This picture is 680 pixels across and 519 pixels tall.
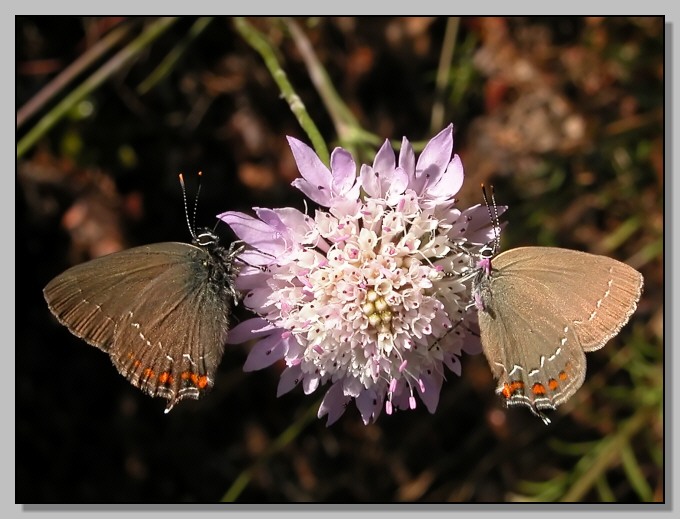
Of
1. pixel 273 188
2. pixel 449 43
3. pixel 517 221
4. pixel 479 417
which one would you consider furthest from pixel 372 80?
pixel 479 417

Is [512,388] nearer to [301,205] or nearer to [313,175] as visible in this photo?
[313,175]

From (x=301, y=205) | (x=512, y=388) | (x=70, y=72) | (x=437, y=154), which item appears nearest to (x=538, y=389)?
(x=512, y=388)

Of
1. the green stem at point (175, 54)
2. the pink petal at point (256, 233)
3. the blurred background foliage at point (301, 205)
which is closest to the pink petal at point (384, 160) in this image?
the pink petal at point (256, 233)

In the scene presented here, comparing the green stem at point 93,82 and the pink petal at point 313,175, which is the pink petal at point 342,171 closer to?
the pink petal at point 313,175

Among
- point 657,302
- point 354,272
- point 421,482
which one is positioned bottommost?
point 421,482

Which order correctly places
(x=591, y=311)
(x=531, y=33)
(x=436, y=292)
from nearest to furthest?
(x=591, y=311) < (x=436, y=292) < (x=531, y=33)

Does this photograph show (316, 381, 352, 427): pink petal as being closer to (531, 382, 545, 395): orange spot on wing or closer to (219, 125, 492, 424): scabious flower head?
(219, 125, 492, 424): scabious flower head

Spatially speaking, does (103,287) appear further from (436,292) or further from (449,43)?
(449,43)
